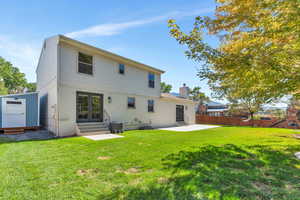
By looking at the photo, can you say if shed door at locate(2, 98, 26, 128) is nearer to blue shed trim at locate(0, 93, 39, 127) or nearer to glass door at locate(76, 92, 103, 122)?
blue shed trim at locate(0, 93, 39, 127)

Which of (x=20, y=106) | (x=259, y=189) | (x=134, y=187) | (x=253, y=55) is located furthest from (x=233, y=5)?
(x=20, y=106)

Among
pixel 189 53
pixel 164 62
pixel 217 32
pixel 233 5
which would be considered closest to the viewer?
pixel 189 53

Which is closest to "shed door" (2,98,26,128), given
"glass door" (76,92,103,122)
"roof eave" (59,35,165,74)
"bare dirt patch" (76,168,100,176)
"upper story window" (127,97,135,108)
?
"glass door" (76,92,103,122)

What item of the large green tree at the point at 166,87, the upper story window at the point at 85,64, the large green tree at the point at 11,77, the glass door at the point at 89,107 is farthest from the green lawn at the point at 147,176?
the large green tree at the point at 166,87

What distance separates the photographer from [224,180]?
2.68 metres

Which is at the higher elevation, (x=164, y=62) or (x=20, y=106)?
(x=164, y=62)

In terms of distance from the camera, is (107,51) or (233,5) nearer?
(233,5)

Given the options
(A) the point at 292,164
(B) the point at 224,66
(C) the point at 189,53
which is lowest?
(A) the point at 292,164

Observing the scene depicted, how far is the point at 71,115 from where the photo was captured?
8070mm

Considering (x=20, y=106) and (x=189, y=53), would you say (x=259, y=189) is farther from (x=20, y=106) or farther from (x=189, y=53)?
(x=20, y=106)

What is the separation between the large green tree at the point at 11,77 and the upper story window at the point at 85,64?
28.1 metres

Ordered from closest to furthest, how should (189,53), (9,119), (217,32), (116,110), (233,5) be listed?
(189,53)
(233,5)
(217,32)
(9,119)
(116,110)

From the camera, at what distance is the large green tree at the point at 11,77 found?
87.7 feet

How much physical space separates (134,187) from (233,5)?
5.94m
